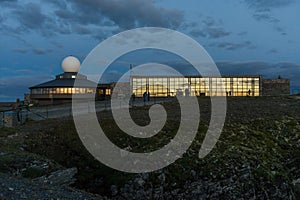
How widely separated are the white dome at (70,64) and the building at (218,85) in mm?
14309

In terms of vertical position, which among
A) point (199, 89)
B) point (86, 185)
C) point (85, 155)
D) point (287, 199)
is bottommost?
point (287, 199)

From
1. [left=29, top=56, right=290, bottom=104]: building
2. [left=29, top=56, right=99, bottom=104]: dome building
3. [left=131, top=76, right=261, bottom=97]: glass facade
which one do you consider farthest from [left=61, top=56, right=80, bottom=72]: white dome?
[left=131, top=76, right=261, bottom=97]: glass facade

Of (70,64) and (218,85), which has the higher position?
(70,64)

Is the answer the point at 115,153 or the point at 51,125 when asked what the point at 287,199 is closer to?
the point at 115,153

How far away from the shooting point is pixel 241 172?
1496cm

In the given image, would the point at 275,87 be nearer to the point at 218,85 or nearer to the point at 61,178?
the point at 218,85

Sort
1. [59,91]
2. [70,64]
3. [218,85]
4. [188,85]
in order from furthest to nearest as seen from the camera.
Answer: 1. [218,85]
2. [188,85]
3. [70,64]
4. [59,91]

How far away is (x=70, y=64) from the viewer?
69.4 metres

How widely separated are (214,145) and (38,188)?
10.8 meters

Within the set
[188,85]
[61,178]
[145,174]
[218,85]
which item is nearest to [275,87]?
[218,85]

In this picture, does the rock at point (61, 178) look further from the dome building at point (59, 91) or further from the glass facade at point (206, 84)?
the glass facade at point (206, 84)

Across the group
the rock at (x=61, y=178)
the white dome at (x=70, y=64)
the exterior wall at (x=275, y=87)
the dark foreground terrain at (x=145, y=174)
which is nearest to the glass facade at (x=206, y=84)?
the exterior wall at (x=275, y=87)

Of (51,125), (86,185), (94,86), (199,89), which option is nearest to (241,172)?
(86,185)

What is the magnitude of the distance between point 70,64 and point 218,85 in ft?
118
